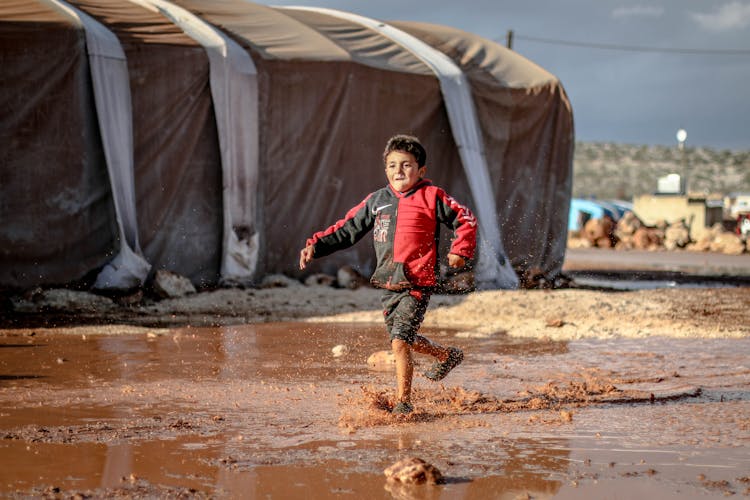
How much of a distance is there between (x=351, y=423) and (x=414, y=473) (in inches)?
41.1

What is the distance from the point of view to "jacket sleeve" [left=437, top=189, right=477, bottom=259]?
15.3ft

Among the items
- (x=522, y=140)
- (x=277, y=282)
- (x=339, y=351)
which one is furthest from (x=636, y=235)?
(x=339, y=351)

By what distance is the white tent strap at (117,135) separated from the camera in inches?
406

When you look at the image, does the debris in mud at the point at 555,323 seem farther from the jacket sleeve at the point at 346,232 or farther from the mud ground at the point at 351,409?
the jacket sleeve at the point at 346,232

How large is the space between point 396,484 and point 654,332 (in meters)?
5.53

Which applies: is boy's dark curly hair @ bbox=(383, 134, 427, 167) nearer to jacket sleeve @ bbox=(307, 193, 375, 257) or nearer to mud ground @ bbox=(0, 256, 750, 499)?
jacket sleeve @ bbox=(307, 193, 375, 257)

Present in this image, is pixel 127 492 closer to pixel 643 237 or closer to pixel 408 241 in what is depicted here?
pixel 408 241

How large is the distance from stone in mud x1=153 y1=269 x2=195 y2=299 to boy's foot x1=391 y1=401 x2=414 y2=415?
6.11 meters

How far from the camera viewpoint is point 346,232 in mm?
5078

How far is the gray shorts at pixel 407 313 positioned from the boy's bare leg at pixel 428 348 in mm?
120

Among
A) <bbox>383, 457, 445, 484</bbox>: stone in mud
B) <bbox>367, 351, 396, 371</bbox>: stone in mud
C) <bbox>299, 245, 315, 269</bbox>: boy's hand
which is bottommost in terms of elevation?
<bbox>367, 351, 396, 371</bbox>: stone in mud

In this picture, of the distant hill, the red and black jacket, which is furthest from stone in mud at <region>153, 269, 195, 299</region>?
the distant hill

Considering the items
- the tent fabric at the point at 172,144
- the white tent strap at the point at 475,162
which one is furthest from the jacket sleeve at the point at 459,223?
the white tent strap at the point at 475,162

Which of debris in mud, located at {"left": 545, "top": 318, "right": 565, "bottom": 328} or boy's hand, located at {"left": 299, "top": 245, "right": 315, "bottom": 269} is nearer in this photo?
boy's hand, located at {"left": 299, "top": 245, "right": 315, "bottom": 269}
